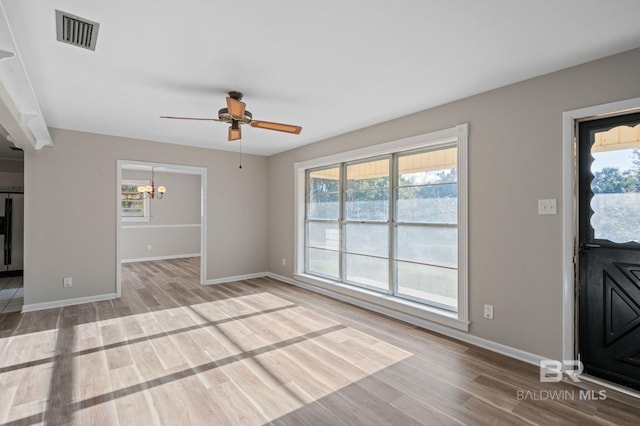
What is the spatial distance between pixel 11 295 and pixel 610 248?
26.0 feet

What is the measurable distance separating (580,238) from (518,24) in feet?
5.92

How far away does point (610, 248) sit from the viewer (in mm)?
2436

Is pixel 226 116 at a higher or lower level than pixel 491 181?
higher

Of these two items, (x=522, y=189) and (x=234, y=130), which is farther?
(x=234, y=130)

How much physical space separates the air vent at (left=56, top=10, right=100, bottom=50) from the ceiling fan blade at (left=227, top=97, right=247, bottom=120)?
41.0 inches

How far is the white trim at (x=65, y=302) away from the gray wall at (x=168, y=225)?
3.96m

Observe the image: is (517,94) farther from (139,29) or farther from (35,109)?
(35,109)

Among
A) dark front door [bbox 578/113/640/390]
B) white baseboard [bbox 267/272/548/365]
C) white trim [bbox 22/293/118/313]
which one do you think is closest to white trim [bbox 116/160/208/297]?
white trim [bbox 22/293/118/313]

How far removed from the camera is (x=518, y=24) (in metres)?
2.01

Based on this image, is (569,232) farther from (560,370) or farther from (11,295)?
(11,295)

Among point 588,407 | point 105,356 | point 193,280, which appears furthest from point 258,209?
point 588,407

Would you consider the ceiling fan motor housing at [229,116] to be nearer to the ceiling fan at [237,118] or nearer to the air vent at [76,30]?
the ceiling fan at [237,118]

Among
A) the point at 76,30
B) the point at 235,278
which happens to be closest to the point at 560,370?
the point at 76,30

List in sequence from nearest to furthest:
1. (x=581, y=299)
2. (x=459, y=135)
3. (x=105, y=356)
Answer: (x=581, y=299) < (x=105, y=356) < (x=459, y=135)
